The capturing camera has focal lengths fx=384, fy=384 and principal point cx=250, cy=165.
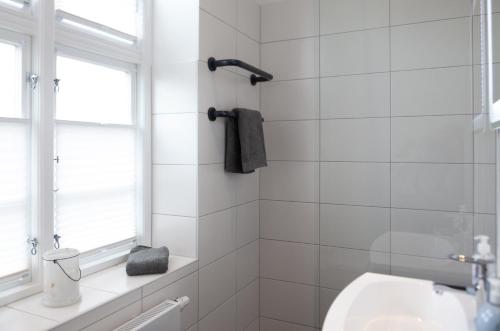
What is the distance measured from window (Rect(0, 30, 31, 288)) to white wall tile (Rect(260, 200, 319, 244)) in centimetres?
135

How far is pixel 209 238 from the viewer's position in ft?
6.42

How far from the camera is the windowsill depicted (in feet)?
4.05

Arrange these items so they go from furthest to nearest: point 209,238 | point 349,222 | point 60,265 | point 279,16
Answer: point 279,16 → point 209,238 → point 349,222 → point 60,265

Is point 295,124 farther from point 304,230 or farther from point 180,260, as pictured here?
point 180,260

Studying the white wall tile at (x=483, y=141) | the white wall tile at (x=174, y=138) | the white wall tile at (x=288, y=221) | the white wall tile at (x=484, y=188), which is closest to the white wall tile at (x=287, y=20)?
the white wall tile at (x=174, y=138)

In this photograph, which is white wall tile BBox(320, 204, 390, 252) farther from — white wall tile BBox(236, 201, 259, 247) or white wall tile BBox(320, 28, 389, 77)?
white wall tile BBox(320, 28, 389, 77)

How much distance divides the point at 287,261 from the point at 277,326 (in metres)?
0.42

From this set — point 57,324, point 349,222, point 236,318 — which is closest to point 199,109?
point 349,222

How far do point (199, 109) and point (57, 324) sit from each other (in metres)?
1.07

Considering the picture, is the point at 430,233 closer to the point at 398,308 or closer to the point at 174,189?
the point at 398,308

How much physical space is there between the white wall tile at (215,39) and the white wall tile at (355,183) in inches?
31.3

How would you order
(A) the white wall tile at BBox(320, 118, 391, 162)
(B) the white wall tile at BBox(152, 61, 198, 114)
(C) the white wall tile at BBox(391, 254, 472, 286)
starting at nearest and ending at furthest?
(C) the white wall tile at BBox(391, 254, 472, 286), (A) the white wall tile at BBox(320, 118, 391, 162), (B) the white wall tile at BBox(152, 61, 198, 114)

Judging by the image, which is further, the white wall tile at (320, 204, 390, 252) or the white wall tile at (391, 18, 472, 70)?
the white wall tile at (320, 204, 390, 252)

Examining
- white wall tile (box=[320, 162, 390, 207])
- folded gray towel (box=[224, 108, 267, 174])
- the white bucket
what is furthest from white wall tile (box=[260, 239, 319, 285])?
the white bucket
